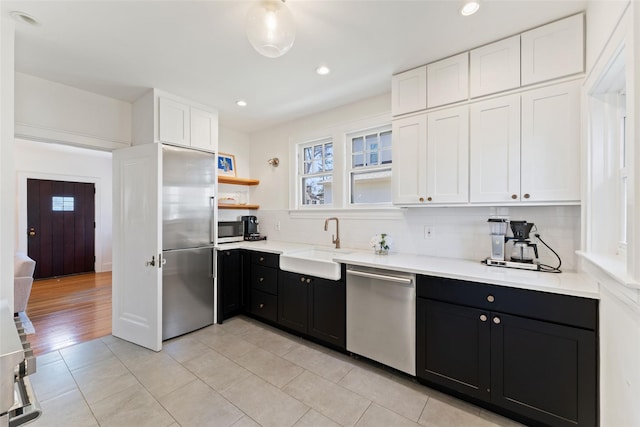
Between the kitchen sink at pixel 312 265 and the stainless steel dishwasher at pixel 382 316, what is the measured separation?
163 millimetres

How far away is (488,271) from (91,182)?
7.99 m

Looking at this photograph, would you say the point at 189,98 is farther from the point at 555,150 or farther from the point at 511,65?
the point at 555,150

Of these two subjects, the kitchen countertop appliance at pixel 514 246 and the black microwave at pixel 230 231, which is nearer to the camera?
the kitchen countertop appliance at pixel 514 246

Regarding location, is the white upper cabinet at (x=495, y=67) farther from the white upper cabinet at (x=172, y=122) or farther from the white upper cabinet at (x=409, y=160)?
the white upper cabinet at (x=172, y=122)

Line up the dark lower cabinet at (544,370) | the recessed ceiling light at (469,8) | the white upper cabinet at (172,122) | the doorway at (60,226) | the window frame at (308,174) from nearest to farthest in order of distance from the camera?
the dark lower cabinet at (544,370) → the recessed ceiling light at (469,8) → the white upper cabinet at (172,122) → the window frame at (308,174) → the doorway at (60,226)

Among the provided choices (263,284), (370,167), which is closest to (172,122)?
(263,284)

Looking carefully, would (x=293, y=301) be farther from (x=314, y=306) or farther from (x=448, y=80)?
(x=448, y=80)

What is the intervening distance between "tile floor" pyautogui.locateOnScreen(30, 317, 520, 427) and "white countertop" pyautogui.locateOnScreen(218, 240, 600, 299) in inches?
37.0

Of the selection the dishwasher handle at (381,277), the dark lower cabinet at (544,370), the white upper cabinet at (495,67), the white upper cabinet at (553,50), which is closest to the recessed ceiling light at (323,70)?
the white upper cabinet at (495,67)

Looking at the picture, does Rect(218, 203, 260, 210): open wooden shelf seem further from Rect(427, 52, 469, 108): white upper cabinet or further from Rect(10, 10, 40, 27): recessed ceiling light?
Rect(427, 52, 469, 108): white upper cabinet

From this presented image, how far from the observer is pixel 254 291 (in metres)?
3.40

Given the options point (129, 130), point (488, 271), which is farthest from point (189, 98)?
point (488, 271)

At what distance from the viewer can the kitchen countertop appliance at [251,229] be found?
405 centimetres

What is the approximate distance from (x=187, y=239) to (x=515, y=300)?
3148mm
